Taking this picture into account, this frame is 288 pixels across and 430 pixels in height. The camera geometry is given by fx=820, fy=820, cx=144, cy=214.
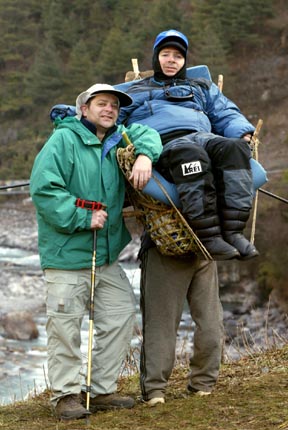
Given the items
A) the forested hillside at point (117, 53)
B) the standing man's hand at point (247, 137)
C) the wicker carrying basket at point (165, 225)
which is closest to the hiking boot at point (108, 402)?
the wicker carrying basket at point (165, 225)

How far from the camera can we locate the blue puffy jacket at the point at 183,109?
4.17 meters

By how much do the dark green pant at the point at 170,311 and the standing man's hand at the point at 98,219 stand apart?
0.39 metres

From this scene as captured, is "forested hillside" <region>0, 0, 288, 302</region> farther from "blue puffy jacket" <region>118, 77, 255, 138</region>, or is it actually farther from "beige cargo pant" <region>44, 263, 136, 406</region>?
"beige cargo pant" <region>44, 263, 136, 406</region>

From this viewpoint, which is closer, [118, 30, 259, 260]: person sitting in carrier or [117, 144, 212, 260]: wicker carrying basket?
[118, 30, 259, 260]: person sitting in carrier

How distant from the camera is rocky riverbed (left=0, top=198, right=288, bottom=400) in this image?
1399 cm

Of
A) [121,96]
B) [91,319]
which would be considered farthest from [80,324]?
[121,96]

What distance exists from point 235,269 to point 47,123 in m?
29.8

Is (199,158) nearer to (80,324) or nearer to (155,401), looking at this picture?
(80,324)

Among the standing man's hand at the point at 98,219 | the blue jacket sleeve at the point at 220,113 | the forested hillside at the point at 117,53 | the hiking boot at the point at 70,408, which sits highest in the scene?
the forested hillside at the point at 117,53

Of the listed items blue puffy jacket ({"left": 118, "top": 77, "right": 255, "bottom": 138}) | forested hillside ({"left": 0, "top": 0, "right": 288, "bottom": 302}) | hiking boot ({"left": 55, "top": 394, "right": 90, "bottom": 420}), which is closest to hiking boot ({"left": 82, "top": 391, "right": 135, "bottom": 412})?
hiking boot ({"left": 55, "top": 394, "right": 90, "bottom": 420})

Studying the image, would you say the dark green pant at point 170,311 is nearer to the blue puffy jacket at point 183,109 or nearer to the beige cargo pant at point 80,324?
the beige cargo pant at point 80,324

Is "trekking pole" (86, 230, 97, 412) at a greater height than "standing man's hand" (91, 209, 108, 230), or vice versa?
"standing man's hand" (91, 209, 108, 230)

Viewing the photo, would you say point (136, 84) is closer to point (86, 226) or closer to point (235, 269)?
point (86, 226)

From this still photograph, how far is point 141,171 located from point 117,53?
42.8 m
